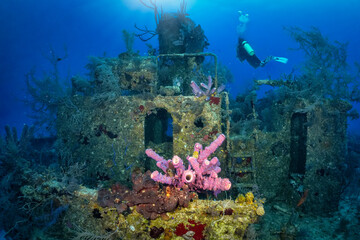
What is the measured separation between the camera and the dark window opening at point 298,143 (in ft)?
19.7

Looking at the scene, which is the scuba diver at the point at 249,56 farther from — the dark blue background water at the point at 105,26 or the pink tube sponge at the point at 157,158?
the dark blue background water at the point at 105,26

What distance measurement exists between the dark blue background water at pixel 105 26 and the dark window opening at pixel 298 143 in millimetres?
55722

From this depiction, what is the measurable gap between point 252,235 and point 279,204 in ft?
12.8

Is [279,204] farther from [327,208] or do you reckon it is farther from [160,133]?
[160,133]

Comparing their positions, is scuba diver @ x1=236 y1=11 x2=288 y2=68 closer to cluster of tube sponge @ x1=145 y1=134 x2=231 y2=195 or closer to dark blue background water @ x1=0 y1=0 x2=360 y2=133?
cluster of tube sponge @ x1=145 y1=134 x2=231 y2=195

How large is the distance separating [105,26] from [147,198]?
12899 cm

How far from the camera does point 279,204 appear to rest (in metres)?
6.19

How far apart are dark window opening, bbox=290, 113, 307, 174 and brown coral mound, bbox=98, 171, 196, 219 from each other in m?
4.47

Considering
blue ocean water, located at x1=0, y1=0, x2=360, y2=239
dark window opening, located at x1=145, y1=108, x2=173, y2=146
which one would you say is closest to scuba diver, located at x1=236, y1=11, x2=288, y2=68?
dark window opening, located at x1=145, y1=108, x2=173, y2=146

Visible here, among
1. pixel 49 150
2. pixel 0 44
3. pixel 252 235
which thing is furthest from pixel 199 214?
pixel 0 44

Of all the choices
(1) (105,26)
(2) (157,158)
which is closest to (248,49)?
(2) (157,158)

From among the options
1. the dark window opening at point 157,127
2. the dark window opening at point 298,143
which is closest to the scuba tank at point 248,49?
the dark window opening at point 298,143

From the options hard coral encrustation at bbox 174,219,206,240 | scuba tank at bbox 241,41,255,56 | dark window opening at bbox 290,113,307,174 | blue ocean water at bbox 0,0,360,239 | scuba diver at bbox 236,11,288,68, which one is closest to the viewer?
hard coral encrustation at bbox 174,219,206,240

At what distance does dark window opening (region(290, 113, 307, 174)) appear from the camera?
6.02 metres
